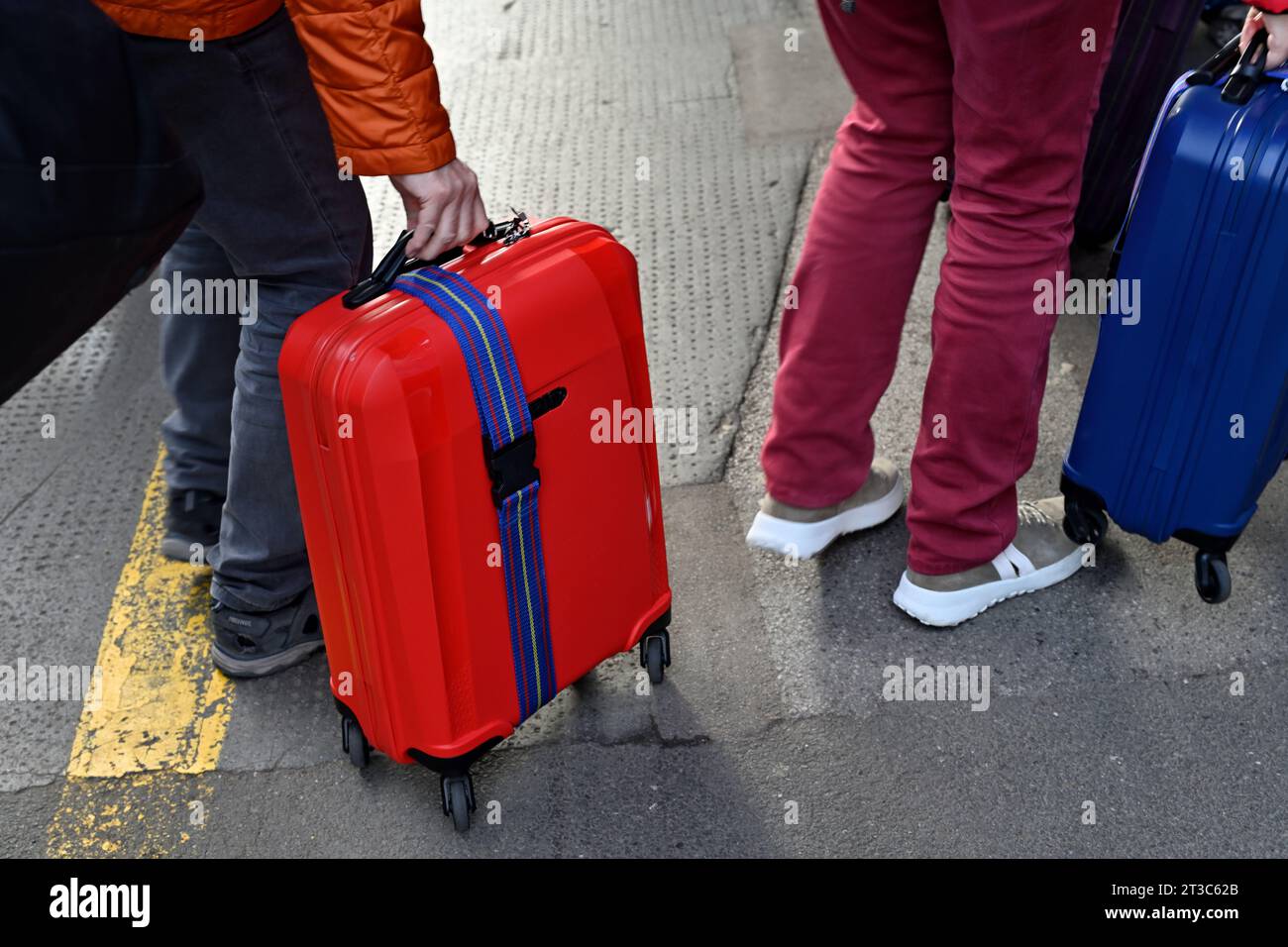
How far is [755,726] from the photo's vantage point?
2193mm

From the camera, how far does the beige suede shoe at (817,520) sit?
97.4 inches

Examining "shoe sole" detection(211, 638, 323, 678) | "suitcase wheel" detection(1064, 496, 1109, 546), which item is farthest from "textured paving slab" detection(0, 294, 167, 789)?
"suitcase wheel" detection(1064, 496, 1109, 546)

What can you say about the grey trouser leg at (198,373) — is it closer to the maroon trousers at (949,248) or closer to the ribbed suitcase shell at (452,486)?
the ribbed suitcase shell at (452,486)

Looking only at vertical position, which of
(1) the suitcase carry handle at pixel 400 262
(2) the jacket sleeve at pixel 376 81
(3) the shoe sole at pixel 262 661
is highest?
(2) the jacket sleeve at pixel 376 81

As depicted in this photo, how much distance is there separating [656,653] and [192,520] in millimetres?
1007

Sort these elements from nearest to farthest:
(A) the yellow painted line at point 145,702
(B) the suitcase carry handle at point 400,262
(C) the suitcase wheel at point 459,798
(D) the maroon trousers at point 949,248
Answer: (B) the suitcase carry handle at point 400,262 → (D) the maroon trousers at point 949,248 → (C) the suitcase wheel at point 459,798 → (A) the yellow painted line at point 145,702

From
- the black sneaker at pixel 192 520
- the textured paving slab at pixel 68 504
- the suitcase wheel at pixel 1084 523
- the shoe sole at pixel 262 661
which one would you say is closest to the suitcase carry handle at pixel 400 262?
the shoe sole at pixel 262 661

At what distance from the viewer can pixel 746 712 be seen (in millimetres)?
2219

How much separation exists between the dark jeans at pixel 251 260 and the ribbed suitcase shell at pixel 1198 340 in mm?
1305

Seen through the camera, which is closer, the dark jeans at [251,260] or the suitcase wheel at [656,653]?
the dark jeans at [251,260]

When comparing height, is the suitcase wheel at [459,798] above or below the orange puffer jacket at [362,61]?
A: below
